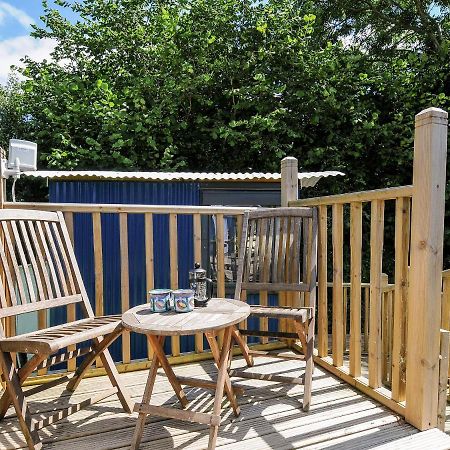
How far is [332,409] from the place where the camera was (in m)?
2.22

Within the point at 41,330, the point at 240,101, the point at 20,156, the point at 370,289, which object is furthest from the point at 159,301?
the point at 240,101

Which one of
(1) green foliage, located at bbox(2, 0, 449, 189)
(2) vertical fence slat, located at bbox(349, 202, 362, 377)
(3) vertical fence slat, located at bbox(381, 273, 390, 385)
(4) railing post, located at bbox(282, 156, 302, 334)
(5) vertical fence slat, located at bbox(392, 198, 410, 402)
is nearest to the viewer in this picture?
(5) vertical fence slat, located at bbox(392, 198, 410, 402)

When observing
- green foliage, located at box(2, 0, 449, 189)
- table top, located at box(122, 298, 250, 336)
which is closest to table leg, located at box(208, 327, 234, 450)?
table top, located at box(122, 298, 250, 336)

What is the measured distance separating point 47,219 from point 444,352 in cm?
292

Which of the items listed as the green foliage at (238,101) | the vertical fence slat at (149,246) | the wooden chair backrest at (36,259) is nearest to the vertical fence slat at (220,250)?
the vertical fence slat at (149,246)

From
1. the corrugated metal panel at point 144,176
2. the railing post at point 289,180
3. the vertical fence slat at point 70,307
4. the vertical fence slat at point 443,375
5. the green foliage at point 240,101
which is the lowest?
the vertical fence slat at point 443,375

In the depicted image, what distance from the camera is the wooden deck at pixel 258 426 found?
1902mm

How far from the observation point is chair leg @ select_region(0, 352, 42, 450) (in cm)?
182

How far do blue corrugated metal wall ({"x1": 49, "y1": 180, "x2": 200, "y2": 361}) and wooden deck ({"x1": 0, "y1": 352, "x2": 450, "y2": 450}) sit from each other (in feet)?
8.59

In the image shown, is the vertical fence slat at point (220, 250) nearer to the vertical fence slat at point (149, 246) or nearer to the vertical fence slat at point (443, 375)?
the vertical fence slat at point (149, 246)

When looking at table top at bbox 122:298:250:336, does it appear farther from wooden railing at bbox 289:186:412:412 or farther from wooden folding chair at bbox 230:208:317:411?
wooden railing at bbox 289:186:412:412

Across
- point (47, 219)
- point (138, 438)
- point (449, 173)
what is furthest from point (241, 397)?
point (449, 173)

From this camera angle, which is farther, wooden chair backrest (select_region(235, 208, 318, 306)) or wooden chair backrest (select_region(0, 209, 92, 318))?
wooden chair backrest (select_region(235, 208, 318, 306))

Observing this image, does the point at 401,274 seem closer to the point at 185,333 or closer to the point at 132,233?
the point at 185,333
